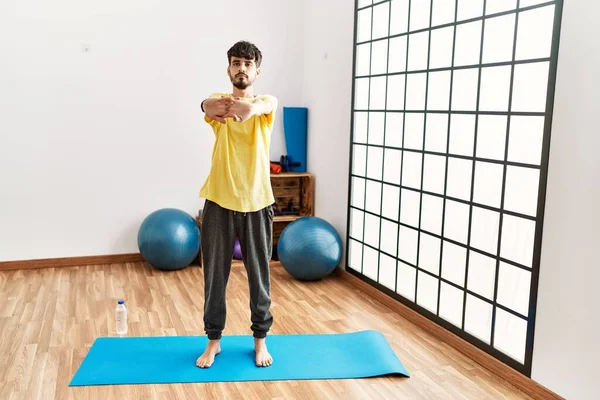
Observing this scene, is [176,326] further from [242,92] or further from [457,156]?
[457,156]

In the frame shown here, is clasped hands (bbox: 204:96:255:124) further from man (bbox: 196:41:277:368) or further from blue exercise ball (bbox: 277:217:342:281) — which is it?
blue exercise ball (bbox: 277:217:342:281)

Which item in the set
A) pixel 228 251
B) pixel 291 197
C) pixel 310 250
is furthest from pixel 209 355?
pixel 291 197

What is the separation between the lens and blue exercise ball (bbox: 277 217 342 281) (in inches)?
160

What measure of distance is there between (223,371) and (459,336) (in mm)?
1260

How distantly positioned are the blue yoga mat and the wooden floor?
2.2 inches

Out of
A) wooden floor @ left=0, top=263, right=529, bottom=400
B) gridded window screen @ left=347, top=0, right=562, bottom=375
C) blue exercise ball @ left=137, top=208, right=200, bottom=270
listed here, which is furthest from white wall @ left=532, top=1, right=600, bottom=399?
blue exercise ball @ left=137, top=208, right=200, bottom=270

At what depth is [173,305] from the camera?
3678mm

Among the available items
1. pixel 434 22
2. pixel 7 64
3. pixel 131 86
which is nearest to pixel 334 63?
pixel 434 22

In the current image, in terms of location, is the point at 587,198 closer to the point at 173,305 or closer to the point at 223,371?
the point at 223,371

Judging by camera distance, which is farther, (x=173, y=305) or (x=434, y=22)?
(x=173, y=305)

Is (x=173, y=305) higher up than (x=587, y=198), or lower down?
lower down

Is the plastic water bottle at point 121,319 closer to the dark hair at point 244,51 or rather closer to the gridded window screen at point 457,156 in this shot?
the dark hair at point 244,51

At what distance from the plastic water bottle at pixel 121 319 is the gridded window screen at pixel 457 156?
1642 mm

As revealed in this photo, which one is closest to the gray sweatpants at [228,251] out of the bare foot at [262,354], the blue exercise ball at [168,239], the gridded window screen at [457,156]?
the bare foot at [262,354]
